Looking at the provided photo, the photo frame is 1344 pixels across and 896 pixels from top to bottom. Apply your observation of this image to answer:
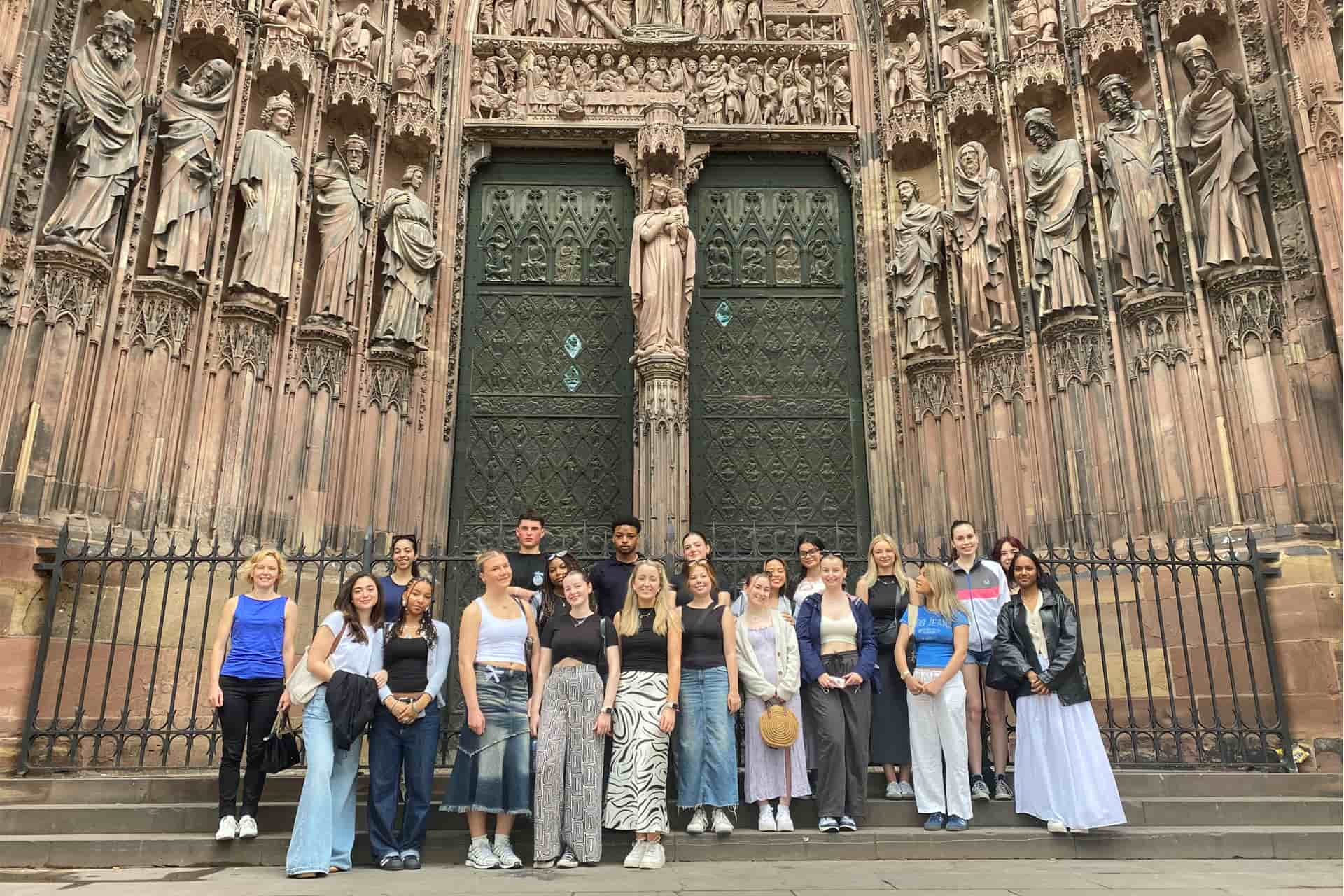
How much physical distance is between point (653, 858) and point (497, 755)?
0.99m

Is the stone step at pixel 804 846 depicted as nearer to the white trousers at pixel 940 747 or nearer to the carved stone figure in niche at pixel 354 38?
the white trousers at pixel 940 747

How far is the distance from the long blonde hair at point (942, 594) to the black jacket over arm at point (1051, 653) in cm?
29

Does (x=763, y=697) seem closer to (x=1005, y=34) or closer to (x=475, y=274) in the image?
(x=475, y=274)

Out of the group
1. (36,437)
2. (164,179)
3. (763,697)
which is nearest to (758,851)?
Result: (763,697)

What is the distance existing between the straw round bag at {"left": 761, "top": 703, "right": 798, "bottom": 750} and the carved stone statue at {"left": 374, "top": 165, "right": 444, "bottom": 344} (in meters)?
6.42

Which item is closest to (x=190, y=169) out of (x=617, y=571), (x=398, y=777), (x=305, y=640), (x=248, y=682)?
(x=305, y=640)

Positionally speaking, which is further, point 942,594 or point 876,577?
point 876,577

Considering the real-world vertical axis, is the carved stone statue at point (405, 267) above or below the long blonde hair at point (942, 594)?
above

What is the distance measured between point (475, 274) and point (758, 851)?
8.14 m

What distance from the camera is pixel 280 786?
6.11m

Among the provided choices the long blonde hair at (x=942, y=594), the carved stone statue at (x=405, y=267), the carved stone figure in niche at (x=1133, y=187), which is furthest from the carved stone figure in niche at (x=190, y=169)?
the carved stone figure in niche at (x=1133, y=187)

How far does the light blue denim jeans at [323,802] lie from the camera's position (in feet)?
15.6

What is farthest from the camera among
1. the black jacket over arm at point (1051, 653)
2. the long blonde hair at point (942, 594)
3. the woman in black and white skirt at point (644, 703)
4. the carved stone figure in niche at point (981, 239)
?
the carved stone figure in niche at point (981, 239)

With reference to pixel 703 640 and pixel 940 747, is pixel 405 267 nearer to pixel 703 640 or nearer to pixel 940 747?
pixel 703 640
